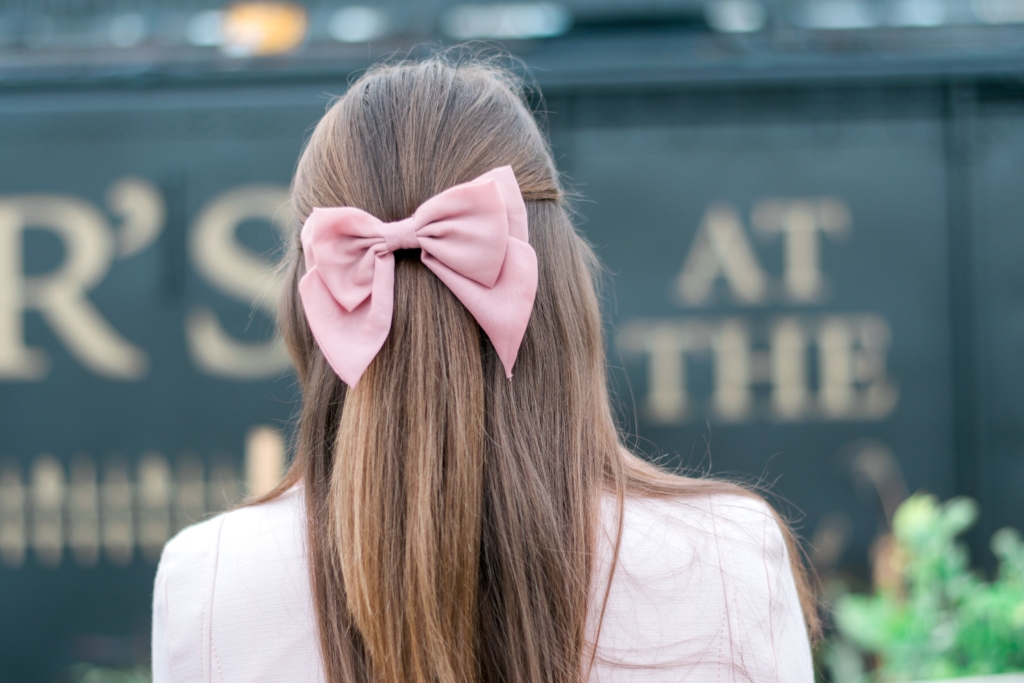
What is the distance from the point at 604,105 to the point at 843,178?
2.39 ft

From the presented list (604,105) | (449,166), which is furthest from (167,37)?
(449,166)

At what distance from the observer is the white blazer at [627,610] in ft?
2.40

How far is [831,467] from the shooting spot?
2.21 meters

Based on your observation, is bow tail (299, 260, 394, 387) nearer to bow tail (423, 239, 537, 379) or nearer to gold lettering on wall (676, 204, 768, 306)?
bow tail (423, 239, 537, 379)

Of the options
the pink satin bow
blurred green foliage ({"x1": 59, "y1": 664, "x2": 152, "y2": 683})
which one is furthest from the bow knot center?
blurred green foliage ({"x1": 59, "y1": 664, "x2": 152, "y2": 683})

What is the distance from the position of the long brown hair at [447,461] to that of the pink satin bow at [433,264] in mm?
25

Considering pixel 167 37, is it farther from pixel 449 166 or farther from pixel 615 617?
pixel 615 617

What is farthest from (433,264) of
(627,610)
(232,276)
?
(232,276)

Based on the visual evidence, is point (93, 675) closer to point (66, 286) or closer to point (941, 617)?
point (66, 286)

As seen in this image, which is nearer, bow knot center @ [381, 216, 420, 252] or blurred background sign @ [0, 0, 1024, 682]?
bow knot center @ [381, 216, 420, 252]

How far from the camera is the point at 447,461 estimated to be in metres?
0.71

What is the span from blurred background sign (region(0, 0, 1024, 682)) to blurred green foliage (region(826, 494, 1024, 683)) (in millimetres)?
299

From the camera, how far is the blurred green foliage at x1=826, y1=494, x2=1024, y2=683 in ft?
5.79

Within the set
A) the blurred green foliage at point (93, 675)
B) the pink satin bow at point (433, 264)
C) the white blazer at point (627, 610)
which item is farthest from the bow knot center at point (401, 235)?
the blurred green foliage at point (93, 675)
